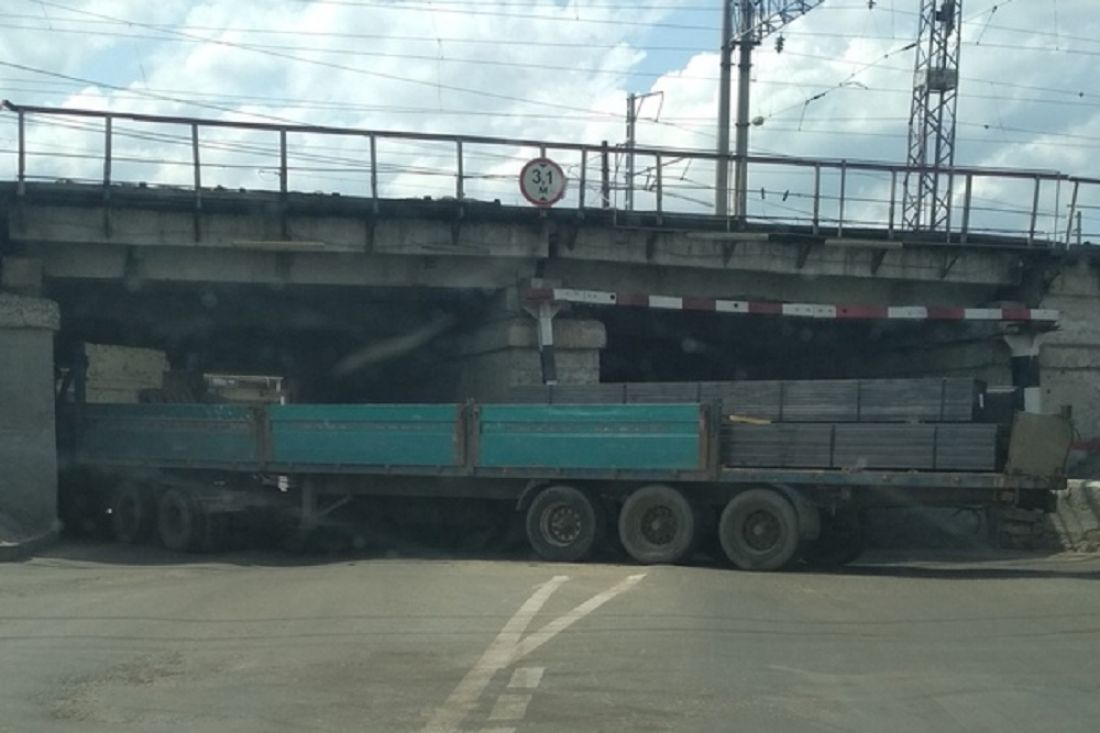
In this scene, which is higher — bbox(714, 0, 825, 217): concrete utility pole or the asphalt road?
bbox(714, 0, 825, 217): concrete utility pole

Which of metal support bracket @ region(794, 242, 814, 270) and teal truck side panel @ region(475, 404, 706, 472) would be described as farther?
metal support bracket @ region(794, 242, 814, 270)

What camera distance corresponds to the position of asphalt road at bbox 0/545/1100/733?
7242 millimetres

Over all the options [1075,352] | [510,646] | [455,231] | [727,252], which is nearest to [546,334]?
[455,231]

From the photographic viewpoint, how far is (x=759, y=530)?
48.1ft

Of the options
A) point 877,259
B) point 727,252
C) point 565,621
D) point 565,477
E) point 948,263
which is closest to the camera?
point 565,621

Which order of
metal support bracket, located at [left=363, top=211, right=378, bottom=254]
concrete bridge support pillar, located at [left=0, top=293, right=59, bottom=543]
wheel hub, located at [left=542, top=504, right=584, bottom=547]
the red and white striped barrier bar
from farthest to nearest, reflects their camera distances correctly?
the red and white striped barrier bar, metal support bracket, located at [left=363, top=211, right=378, bottom=254], concrete bridge support pillar, located at [left=0, top=293, right=59, bottom=543], wheel hub, located at [left=542, top=504, right=584, bottom=547]

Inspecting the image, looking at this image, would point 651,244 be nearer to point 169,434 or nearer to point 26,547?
point 169,434

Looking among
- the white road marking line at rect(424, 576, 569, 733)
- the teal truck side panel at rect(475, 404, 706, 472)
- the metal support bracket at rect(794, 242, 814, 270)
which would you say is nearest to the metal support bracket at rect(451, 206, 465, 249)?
the teal truck side panel at rect(475, 404, 706, 472)

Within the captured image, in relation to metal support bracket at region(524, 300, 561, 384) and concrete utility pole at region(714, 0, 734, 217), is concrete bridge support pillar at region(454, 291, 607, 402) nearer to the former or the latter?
metal support bracket at region(524, 300, 561, 384)

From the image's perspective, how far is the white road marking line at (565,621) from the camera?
903cm

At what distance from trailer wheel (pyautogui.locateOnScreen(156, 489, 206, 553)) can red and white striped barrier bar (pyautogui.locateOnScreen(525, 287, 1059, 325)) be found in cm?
653

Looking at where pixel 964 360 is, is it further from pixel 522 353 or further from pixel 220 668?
pixel 220 668

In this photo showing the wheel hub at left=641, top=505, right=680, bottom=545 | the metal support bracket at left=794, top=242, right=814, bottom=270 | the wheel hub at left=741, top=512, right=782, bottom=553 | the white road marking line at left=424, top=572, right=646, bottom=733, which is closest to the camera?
the white road marking line at left=424, top=572, right=646, bottom=733

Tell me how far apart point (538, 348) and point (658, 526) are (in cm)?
659
